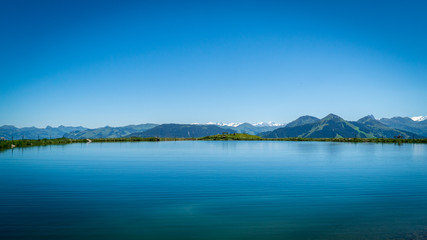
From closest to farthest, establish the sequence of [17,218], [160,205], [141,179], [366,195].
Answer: [17,218], [160,205], [366,195], [141,179]

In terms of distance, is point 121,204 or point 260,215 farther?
point 121,204

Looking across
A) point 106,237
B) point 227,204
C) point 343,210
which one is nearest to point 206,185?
point 227,204

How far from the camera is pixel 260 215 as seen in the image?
1961 centimetres

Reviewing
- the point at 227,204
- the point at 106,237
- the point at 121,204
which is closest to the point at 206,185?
the point at 227,204

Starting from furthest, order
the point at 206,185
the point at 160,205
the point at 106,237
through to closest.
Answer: the point at 206,185 → the point at 160,205 → the point at 106,237

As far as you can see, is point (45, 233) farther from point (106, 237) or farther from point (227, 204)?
point (227, 204)

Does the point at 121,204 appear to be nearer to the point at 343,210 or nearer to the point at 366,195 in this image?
the point at 343,210

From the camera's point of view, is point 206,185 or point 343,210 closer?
point 343,210

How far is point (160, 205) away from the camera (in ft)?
73.8

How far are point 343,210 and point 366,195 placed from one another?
729 centimetres

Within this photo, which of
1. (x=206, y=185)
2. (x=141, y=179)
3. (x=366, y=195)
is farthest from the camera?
(x=141, y=179)

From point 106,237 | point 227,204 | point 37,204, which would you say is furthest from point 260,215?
point 37,204

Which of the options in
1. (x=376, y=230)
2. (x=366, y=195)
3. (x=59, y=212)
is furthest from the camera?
(x=366, y=195)

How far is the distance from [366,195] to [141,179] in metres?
25.8
